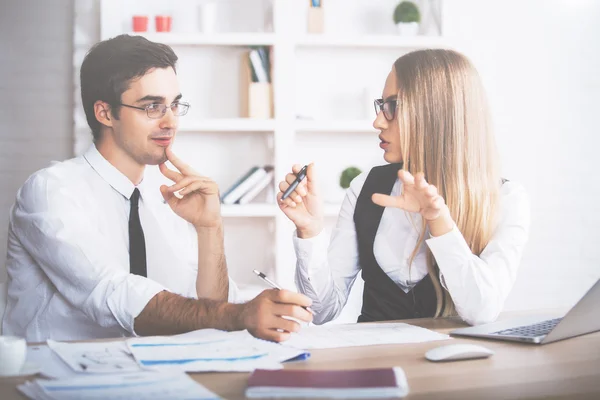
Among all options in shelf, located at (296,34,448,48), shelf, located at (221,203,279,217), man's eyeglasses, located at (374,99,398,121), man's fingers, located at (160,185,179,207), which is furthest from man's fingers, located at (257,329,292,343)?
shelf, located at (296,34,448,48)

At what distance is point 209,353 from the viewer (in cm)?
118

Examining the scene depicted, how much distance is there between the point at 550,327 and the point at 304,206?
0.68m

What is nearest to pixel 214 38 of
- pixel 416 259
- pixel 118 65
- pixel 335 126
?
pixel 335 126

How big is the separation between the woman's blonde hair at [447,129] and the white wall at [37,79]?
2373mm

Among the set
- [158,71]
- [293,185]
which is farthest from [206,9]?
[293,185]

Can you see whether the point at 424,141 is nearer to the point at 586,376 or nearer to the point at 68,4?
the point at 586,376

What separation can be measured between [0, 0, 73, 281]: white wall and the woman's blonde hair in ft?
7.78

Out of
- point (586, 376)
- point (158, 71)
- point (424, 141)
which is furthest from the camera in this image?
point (158, 71)

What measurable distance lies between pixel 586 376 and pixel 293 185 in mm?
875

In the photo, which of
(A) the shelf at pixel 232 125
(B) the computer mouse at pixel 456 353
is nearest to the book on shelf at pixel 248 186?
(A) the shelf at pixel 232 125

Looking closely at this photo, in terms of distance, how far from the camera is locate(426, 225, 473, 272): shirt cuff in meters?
1.64

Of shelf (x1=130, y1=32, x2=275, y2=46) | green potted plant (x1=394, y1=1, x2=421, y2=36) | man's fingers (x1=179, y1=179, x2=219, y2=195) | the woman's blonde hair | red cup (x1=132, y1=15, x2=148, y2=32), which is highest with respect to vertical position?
green potted plant (x1=394, y1=1, x2=421, y2=36)

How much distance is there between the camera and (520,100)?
159 inches

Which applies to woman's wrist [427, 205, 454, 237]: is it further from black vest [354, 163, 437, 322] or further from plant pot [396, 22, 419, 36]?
plant pot [396, 22, 419, 36]
